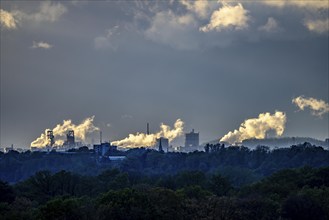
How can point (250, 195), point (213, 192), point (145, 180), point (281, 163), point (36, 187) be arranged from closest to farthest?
point (250, 195) → point (213, 192) → point (36, 187) → point (145, 180) → point (281, 163)

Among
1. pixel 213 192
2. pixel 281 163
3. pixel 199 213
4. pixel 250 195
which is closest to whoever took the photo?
pixel 199 213

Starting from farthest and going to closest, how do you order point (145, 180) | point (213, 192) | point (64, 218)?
point (145, 180) → point (213, 192) → point (64, 218)

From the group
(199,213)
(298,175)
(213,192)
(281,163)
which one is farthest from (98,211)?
(281,163)

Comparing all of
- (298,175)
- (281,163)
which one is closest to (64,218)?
(298,175)

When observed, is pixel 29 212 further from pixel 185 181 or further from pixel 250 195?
pixel 185 181

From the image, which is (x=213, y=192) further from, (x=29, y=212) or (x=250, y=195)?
(x=29, y=212)

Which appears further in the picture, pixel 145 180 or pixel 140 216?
pixel 145 180

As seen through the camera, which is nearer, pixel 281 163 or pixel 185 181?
pixel 185 181

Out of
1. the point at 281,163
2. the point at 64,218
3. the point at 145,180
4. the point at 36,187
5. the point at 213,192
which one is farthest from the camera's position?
the point at 281,163

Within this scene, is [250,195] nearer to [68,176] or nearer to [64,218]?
[64,218]
